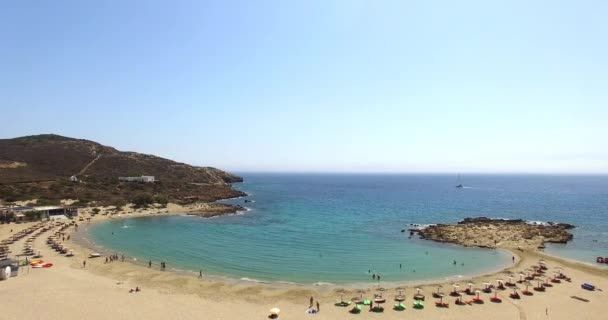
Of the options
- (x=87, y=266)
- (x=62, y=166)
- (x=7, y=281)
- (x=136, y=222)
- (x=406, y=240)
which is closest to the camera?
(x=7, y=281)

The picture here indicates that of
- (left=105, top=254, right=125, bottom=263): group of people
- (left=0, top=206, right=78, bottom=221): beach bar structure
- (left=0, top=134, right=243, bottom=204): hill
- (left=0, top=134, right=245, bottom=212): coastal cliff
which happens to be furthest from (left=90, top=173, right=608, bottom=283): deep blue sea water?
(left=0, top=134, right=243, bottom=204): hill

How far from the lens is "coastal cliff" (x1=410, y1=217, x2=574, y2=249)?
6241cm

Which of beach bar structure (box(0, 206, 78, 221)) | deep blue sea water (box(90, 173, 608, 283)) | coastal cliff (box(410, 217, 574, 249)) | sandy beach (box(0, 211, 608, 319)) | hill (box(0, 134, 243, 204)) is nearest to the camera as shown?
sandy beach (box(0, 211, 608, 319))

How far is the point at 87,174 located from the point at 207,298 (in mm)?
118230

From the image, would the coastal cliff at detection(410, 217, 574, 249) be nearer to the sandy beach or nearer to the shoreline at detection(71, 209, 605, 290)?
the shoreline at detection(71, 209, 605, 290)

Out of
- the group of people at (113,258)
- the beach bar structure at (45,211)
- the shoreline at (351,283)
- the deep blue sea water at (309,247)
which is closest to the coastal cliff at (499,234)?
the deep blue sea water at (309,247)

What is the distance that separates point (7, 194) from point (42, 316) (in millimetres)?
77309

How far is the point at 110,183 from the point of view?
387 feet

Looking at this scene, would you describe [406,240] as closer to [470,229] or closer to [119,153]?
[470,229]

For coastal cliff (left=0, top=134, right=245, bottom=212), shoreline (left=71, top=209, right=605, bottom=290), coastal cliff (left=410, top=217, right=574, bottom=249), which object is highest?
coastal cliff (left=0, top=134, right=245, bottom=212)

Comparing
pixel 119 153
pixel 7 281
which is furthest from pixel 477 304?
pixel 119 153

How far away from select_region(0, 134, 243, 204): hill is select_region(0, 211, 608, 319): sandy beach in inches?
2418

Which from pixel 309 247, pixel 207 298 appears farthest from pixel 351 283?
pixel 309 247

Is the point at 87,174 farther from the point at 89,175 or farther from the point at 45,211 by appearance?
the point at 45,211
